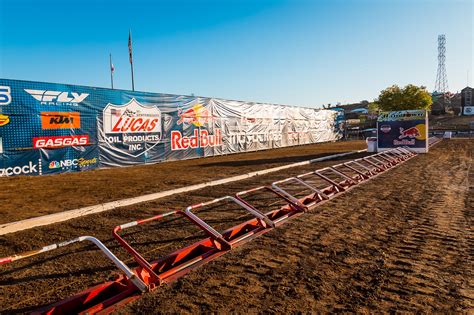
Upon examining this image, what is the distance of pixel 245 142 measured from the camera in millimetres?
26438

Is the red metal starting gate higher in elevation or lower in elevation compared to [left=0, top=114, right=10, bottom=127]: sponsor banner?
lower

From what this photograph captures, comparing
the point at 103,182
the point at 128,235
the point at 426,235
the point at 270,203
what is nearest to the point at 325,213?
the point at 270,203

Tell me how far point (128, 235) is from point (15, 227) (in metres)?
2.17

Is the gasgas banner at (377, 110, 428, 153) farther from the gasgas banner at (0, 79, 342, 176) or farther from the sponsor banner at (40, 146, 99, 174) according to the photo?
the sponsor banner at (40, 146, 99, 174)

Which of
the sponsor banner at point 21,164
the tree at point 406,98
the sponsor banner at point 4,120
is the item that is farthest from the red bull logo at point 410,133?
the tree at point 406,98

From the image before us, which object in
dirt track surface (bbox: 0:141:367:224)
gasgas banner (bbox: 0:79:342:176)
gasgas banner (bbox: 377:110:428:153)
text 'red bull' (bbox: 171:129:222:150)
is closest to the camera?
dirt track surface (bbox: 0:141:367:224)

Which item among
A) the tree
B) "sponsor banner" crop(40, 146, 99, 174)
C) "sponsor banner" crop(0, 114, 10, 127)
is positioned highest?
the tree

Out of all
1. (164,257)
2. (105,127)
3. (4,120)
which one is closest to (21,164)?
(4,120)

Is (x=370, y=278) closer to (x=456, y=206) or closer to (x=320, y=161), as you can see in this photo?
(x=456, y=206)

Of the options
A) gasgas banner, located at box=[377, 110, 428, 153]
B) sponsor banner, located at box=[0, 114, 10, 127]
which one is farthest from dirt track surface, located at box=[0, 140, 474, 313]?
gasgas banner, located at box=[377, 110, 428, 153]

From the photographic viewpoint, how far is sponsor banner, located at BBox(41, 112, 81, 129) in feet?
44.4

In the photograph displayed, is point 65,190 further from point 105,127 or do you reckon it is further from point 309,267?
point 309,267

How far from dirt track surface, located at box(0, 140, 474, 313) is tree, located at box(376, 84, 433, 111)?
214ft

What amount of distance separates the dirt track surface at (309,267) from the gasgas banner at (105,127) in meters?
8.72
